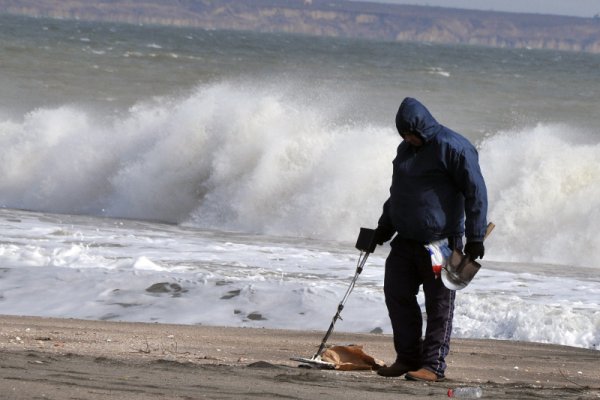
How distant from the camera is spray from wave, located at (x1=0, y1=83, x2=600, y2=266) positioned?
1628 cm

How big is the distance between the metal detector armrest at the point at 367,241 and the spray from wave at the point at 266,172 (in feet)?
25.8

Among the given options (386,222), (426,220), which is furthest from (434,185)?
(386,222)

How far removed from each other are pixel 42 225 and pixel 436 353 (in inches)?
344

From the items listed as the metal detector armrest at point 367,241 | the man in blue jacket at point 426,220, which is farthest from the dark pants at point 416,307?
the metal detector armrest at point 367,241

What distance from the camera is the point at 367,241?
669 centimetres

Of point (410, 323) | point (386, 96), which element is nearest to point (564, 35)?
point (386, 96)

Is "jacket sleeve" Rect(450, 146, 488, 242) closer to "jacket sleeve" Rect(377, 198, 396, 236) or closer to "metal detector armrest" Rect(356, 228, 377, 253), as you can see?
"jacket sleeve" Rect(377, 198, 396, 236)

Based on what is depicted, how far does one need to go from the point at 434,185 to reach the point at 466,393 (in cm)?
107

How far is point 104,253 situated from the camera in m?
11.9

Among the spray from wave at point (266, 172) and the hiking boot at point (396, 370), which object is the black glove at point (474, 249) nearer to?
the hiking boot at point (396, 370)

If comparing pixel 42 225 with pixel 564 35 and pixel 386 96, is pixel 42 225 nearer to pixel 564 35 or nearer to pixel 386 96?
pixel 386 96

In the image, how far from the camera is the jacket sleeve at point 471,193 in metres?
6.07

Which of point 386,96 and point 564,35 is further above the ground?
point 564,35

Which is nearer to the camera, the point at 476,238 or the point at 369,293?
the point at 476,238
